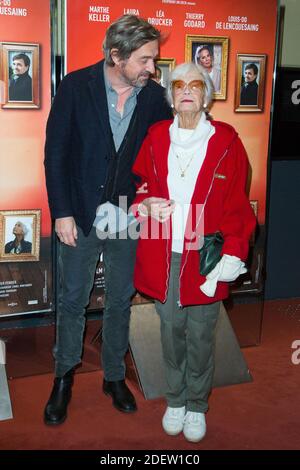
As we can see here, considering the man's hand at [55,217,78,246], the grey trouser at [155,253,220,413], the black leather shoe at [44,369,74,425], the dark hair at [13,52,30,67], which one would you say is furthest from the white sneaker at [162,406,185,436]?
the dark hair at [13,52,30,67]

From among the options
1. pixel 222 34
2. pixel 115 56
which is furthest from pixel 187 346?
pixel 222 34

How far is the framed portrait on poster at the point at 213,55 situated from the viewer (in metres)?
2.69

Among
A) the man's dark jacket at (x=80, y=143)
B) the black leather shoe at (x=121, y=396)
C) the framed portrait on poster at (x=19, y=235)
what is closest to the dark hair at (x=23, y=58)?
the man's dark jacket at (x=80, y=143)

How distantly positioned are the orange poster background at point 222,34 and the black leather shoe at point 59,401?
1.35 meters

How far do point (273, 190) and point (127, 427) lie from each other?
1.97 meters

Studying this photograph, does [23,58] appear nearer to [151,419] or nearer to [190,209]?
[190,209]

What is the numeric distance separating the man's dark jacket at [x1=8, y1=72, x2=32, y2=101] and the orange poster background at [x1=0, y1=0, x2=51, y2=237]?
53mm

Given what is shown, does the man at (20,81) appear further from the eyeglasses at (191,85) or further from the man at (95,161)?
the eyeglasses at (191,85)

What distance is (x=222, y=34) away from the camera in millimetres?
2734

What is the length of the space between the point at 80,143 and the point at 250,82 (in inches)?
44.8

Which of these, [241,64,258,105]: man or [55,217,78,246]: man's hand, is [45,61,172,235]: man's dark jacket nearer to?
[55,217,78,246]: man's hand

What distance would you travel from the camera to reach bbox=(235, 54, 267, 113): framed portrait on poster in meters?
2.81

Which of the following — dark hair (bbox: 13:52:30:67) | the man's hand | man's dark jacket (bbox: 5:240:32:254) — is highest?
dark hair (bbox: 13:52:30:67)
